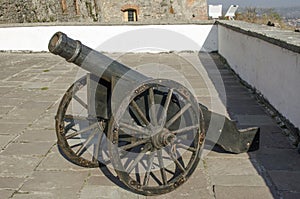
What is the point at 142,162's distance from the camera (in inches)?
120

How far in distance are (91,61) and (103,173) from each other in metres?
0.88

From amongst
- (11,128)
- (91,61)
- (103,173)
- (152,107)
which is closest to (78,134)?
(103,173)

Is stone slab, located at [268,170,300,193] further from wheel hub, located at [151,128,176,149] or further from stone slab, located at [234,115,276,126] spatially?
stone slab, located at [234,115,276,126]

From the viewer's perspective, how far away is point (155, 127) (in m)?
2.55

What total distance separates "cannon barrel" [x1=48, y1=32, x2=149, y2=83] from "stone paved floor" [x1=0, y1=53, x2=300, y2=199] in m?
0.79

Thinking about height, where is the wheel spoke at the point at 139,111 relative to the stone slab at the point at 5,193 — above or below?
above

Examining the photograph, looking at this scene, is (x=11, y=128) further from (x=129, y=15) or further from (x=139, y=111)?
(x=129, y=15)

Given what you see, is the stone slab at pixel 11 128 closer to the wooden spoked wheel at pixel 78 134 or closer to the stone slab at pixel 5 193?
the wooden spoked wheel at pixel 78 134

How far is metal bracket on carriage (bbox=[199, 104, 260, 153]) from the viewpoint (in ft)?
9.56

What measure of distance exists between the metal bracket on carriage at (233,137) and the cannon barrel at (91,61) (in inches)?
25.5

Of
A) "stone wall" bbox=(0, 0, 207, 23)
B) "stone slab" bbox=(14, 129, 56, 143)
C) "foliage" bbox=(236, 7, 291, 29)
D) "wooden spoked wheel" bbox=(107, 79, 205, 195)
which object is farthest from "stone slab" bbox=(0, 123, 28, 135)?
"foliage" bbox=(236, 7, 291, 29)

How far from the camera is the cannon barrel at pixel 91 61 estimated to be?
2535mm

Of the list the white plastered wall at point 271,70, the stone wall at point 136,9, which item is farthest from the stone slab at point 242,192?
the stone wall at point 136,9

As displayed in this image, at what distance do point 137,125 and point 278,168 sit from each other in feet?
3.86
